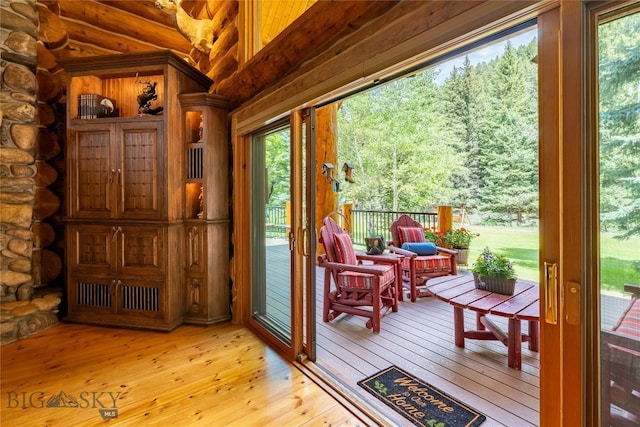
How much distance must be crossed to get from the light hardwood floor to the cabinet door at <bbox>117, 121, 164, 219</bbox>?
126cm

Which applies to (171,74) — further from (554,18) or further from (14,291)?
(554,18)

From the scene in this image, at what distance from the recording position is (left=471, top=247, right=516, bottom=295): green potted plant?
2658 millimetres

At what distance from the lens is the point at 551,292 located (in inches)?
43.2

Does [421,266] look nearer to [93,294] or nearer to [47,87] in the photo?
[93,294]

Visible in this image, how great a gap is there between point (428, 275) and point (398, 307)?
819 millimetres

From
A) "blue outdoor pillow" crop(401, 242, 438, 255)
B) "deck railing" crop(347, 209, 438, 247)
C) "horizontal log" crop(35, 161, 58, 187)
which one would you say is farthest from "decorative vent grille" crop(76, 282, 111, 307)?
"deck railing" crop(347, 209, 438, 247)

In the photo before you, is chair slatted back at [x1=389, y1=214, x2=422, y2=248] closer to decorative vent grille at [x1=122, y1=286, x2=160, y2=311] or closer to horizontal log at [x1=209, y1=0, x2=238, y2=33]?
decorative vent grille at [x1=122, y1=286, x2=160, y2=311]

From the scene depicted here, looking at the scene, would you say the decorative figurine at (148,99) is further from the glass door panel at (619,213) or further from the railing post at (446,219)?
the railing post at (446,219)

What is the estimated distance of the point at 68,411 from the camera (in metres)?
1.94

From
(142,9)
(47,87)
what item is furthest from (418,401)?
(142,9)

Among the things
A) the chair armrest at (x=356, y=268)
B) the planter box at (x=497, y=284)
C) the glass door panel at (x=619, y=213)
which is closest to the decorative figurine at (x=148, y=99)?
the chair armrest at (x=356, y=268)

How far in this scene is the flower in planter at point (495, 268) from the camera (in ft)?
8.78

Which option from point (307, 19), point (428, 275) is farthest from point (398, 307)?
point (307, 19)

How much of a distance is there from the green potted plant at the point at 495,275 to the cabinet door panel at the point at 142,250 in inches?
122
